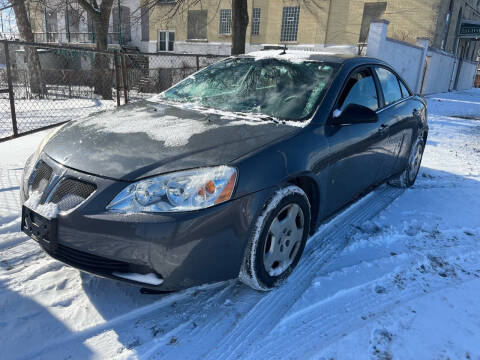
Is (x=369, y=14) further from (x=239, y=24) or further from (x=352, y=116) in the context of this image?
(x=352, y=116)

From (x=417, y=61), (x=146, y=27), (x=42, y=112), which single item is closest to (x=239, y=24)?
A: (x=42, y=112)

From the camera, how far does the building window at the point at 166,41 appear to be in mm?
31266

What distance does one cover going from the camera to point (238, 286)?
8.83 ft

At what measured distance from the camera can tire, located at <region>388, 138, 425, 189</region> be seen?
190 inches

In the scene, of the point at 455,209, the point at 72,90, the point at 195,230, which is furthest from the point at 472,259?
the point at 72,90

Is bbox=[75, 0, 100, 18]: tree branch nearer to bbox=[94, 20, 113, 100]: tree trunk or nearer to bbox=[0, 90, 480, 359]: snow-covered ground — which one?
bbox=[94, 20, 113, 100]: tree trunk

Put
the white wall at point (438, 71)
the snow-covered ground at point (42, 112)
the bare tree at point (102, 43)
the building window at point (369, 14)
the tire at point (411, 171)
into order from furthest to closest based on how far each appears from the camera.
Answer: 1. the building window at point (369, 14)
2. the white wall at point (438, 71)
3. the bare tree at point (102, 43)
4. the snow-covered ground at point (42, 112)
5. the tire at point (411, 171)

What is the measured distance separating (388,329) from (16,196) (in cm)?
371

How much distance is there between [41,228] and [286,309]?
1568 mm

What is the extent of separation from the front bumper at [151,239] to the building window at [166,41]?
3147cm

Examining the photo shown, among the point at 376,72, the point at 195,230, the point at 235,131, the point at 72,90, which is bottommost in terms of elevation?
the point at 72,90

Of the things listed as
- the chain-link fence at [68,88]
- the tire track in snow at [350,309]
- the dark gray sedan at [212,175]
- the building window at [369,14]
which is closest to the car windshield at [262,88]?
the dark gray sedan at [212,175]

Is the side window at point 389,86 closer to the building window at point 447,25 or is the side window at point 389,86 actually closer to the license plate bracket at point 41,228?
the license plate bracket at point 41,228

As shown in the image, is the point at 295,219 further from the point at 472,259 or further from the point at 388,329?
the point at 472,259
